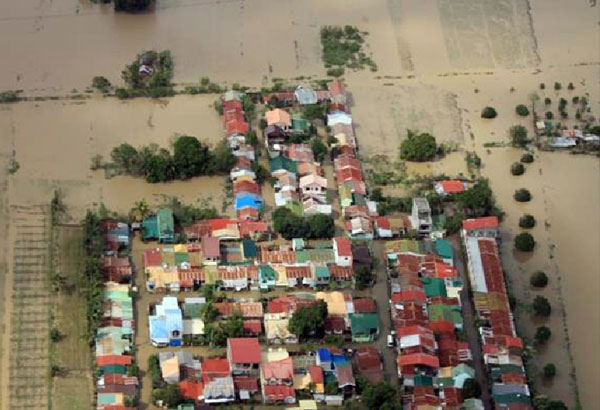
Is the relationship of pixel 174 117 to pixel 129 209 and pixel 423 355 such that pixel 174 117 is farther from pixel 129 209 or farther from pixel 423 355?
pixel 423 355

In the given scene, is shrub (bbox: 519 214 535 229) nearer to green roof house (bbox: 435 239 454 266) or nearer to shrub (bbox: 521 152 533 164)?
green roof house (bbox: 435 239 454 266)

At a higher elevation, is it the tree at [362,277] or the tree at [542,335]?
the tree at [362,277]

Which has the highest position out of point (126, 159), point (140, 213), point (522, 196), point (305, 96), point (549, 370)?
point (305, 96)

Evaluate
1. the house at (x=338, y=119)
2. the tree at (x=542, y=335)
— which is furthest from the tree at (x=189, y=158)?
the tree at (x=542, y=335)

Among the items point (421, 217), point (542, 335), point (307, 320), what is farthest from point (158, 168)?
point (542, 335)

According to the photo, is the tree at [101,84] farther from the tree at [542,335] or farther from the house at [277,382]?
the tree at [542,335]

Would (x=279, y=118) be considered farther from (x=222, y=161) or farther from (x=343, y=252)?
(x=343, y=252)

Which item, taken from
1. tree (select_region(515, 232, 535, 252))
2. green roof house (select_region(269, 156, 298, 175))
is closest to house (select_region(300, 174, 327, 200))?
green roof house (select_region(269, 156, 298, 175))
